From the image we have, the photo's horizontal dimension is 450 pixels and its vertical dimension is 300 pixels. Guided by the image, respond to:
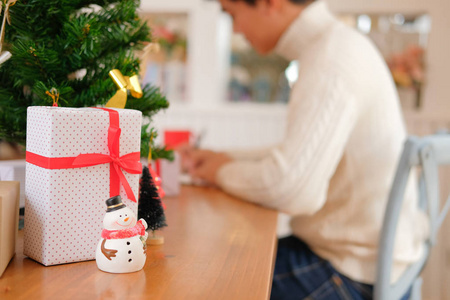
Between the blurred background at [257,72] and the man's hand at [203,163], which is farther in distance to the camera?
the blurred background at [257,72]

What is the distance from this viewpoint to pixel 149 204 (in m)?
0.75

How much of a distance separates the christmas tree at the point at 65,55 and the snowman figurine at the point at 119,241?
0.18m

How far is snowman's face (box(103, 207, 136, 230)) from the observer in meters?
0.59

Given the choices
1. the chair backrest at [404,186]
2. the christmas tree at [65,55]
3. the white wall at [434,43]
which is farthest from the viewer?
the white wall at [434,43]

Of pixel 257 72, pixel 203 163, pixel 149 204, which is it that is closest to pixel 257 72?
pixel 257 72

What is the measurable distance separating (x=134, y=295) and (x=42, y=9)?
40 centimetres

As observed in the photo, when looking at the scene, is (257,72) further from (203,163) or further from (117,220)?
(117,220)

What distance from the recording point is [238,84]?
305cm

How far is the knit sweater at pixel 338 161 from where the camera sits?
1.11 metres

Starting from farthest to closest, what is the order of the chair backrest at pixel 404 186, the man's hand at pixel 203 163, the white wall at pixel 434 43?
1. the white wall at pixel 434 43
2. the man's hand at pixel 203 163
3. the chair backrest at pixel 404 186

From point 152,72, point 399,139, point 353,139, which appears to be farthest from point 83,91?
point 152,72

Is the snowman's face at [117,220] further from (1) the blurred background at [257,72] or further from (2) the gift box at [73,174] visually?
(1) the blurred background at [257,72]

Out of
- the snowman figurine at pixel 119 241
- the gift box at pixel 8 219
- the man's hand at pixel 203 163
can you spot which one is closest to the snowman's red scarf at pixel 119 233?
the snowman figurine at pixel 119 241

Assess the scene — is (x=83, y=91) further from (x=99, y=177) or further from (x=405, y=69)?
(x=405, y=69)
